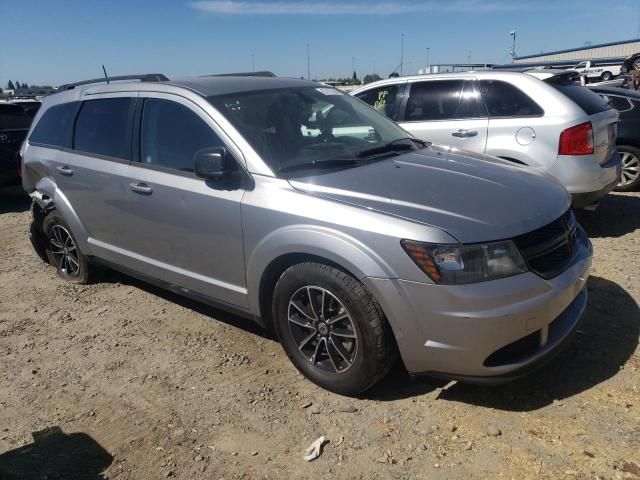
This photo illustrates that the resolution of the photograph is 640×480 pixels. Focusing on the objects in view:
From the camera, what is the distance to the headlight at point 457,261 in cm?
264

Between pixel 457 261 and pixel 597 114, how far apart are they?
399 cm

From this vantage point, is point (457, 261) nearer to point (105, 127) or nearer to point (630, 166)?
point (105, 127)

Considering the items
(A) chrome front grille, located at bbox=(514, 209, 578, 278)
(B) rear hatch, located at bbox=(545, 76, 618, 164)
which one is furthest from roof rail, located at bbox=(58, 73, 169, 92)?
(B) rear hatch, located at bbox=(545, 76, 618, 164)

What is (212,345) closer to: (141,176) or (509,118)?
(141,176)

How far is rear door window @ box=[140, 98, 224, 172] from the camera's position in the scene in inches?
142

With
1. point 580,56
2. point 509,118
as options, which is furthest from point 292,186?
point 580,56

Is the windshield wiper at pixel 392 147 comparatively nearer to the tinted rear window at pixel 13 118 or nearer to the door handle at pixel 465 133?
the door handle at pixel 465 133

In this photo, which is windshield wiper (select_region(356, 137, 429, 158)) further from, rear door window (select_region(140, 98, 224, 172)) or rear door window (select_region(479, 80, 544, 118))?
rear door window (select_region(479, 80, 544, 118))

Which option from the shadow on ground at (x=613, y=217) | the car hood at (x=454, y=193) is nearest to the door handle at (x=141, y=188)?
the car hood at (x=454, y=193)

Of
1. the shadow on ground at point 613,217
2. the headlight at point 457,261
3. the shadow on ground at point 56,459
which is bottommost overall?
the shadow on ground at point 56,459

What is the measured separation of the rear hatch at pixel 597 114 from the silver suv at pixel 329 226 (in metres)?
2.40

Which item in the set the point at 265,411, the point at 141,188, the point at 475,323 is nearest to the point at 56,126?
the point at 141,188

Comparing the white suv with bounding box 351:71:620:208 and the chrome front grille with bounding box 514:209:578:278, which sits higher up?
the white suv with bounding box 351:71:620:208

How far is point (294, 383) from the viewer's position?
3.37m
